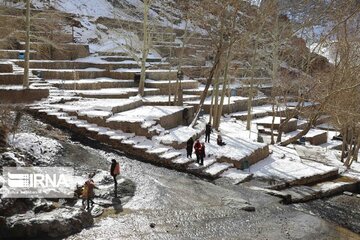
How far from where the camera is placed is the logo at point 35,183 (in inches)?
407

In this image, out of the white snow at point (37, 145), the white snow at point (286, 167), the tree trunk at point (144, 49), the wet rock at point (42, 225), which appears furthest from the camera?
the tree trunk at point (144, 49)

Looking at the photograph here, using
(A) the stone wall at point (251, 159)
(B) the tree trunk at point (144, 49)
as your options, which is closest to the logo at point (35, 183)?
(A) the stone wall at point (251, 159)

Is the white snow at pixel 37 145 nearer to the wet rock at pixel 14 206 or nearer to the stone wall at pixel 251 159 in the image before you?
the wet rock at pixel 14 206

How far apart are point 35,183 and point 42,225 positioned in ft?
7.00

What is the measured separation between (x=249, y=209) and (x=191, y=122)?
1034 cm

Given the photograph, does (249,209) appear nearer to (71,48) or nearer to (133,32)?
(71,48)

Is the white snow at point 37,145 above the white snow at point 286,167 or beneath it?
above

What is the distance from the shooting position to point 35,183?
11008 mm

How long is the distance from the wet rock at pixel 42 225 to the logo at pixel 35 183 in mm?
897

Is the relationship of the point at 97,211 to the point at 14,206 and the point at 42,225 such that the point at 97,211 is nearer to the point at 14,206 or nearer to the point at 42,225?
the point at 42,225

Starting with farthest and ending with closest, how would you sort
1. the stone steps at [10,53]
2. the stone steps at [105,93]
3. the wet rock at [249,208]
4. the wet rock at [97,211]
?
the stone steps at [10,53] < the stone steps at [105,93] < the wet rock at [249,208] < the wet rock at [97,211]

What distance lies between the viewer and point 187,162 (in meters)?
15.4

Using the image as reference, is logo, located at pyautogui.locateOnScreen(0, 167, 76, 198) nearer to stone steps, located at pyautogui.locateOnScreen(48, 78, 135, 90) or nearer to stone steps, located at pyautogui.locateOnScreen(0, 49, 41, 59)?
stone steps, located at pyautogui.locateOnScreen(48, 78, 135, 90)

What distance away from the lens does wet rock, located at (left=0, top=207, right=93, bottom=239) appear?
29.6ft
